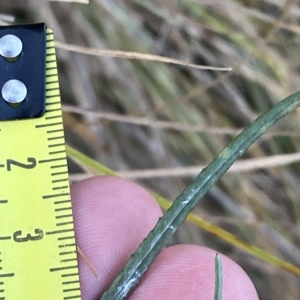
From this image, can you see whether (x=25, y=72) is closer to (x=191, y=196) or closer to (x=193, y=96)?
(x=191, y=196)

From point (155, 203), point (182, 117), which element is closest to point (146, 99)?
point (182, 117)

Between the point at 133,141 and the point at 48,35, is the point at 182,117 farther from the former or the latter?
the point at 48,35

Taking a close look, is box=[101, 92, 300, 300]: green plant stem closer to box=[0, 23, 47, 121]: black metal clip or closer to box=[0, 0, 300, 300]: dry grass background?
box=[0, 23, 47, 121]: black metal clip

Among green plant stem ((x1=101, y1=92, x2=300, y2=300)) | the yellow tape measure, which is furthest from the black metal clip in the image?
green plant stem ((x1=101, y1=92, x2=300, y2=300))

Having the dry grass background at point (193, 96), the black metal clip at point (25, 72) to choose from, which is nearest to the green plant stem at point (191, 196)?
the black metal clip at point (25, 72)

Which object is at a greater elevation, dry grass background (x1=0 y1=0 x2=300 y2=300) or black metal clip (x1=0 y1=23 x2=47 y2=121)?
black metal clip (x1=0 y1=23 x2=47 y2=121)

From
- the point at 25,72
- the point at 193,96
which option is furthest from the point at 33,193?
the point at 193,96

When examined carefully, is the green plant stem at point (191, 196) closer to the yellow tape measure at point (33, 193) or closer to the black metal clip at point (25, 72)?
the yellow tape measure at point (33, 193)
